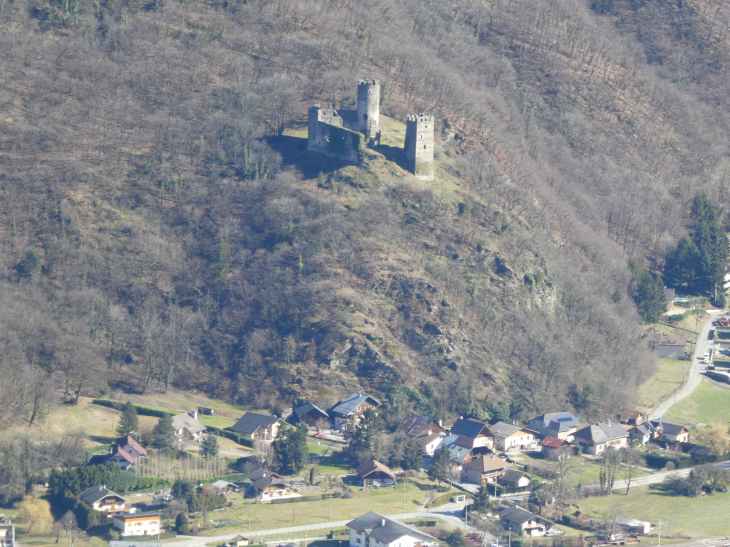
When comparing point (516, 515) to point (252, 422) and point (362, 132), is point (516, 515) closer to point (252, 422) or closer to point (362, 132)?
point (252, 422)

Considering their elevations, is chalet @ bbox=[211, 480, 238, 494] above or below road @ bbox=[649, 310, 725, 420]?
below

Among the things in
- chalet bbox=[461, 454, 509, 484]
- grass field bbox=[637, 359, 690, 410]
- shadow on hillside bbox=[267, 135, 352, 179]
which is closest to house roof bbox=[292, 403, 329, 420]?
chalet bbox=[461, 454, 509, 484]

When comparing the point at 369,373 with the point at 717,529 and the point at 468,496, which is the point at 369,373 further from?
the point at 717,529

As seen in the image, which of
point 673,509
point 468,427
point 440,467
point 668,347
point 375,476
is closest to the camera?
point 673,509

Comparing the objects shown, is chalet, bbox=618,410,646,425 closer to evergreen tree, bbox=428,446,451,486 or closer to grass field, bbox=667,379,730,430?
grass field, bbox=667,379,730,430

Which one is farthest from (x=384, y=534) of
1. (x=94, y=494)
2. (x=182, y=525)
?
(x=94, y=494)

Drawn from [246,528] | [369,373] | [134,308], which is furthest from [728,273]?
[246,528]
